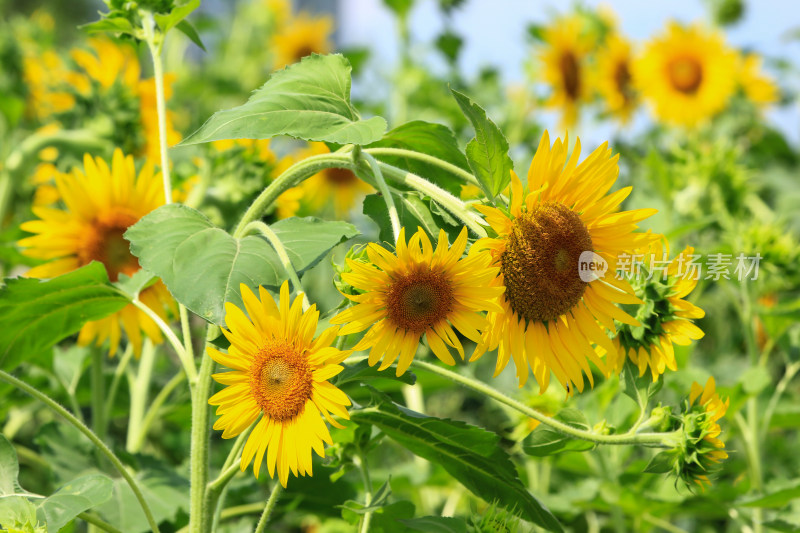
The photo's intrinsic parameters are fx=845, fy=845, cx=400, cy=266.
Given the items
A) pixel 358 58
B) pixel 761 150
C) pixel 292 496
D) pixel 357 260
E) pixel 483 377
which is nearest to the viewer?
pixel 357 260

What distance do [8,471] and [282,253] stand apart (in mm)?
280

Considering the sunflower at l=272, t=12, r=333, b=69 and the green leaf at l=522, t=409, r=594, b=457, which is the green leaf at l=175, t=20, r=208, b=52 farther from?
the sunflower at l=272, t=12, r=333, b=69

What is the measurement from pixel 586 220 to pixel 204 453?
1.16 feet

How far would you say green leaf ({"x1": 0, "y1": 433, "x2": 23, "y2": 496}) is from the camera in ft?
2.14

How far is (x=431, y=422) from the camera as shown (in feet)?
2.20

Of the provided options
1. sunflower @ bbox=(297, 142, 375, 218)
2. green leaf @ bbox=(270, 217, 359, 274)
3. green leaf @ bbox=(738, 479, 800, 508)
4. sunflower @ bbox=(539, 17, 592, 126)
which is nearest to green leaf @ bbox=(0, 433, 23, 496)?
green leaf @ bbox=(270, 217, 359, 274)

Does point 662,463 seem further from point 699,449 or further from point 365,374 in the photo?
point 365,374

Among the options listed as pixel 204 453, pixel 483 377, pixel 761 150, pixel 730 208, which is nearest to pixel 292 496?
pixel 204 453

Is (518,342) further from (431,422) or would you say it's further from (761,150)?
(761,150)

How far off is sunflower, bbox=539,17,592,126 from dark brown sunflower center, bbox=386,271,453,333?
65.0 inches

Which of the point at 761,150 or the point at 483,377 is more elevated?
the point at 761,150

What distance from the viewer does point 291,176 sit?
69 cm

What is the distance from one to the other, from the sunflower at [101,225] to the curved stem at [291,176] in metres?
0.30

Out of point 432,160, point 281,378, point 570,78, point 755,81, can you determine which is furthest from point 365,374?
point 755,81
